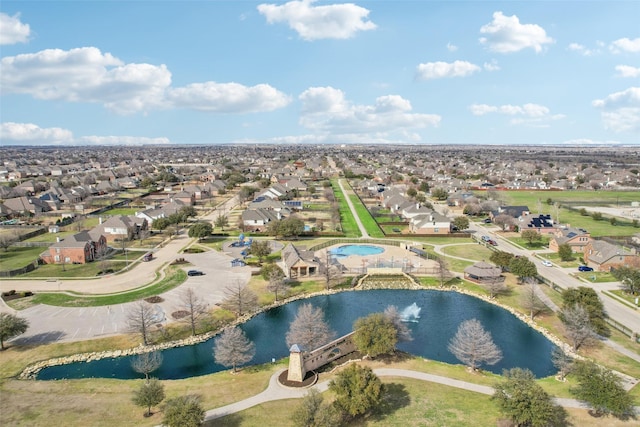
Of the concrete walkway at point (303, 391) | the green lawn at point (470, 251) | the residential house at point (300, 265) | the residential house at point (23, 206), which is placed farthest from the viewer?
the residential house at point (23, 206)

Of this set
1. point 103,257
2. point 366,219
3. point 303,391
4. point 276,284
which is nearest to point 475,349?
point 303,391

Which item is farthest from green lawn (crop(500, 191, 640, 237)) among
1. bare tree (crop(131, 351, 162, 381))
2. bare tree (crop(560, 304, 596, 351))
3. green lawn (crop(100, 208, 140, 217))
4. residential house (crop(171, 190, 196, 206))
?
green lawn (crop(100, 208, 140, 217))

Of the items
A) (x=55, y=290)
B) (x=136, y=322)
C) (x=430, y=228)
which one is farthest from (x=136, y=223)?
(x=430, y=228)

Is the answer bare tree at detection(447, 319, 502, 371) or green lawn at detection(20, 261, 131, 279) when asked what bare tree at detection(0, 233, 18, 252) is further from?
bare tree at detection(447, 319, 502, 371)

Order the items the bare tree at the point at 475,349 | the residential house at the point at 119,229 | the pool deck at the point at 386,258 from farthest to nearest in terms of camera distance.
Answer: the residential house at the point at 119,229 → the pool deck at the point at 386,258 → the bare tree at the point at 475,349

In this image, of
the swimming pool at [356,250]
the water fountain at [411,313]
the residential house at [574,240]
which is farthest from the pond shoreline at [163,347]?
the residential house at [574,240]

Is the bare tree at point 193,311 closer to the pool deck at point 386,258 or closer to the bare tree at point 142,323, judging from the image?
the bare tree at point 142,323

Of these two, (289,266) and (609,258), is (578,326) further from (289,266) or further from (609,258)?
(289,266)
